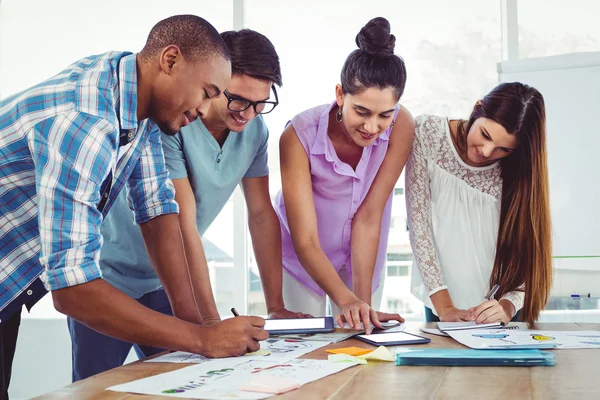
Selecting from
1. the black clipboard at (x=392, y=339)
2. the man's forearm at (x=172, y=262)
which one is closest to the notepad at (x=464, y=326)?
the black clipboard at (x=392, y=339)

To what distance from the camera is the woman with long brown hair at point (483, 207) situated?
1.93 meters

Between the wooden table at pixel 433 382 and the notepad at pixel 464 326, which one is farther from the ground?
the notepad at pixel 464 326

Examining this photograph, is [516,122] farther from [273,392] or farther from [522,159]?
[273,392]

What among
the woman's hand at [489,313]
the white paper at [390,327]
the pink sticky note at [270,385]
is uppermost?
the woman's hand at [489,313]

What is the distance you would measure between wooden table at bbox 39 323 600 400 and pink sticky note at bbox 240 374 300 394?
0.01 meters

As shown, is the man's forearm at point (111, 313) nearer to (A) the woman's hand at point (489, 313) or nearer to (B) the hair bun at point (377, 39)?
(A) the woman's hand at point (489, 313)

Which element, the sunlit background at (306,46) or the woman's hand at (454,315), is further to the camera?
the sunlit background at (306,46)

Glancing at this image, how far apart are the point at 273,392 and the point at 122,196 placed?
977mm

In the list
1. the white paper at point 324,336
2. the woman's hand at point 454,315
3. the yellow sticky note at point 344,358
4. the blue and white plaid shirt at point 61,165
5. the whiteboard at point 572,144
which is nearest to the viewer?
the blue and white plaid shirt at point 61,165

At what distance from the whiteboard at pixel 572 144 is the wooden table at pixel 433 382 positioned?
76.7 inches

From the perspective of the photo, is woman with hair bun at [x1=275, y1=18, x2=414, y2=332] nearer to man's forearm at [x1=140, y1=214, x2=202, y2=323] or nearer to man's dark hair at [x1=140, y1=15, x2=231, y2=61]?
man's forearm at [x1=140, y1=214, x2=202, y2=323]

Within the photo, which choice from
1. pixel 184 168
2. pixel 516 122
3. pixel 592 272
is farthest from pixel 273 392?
pixel 592 272

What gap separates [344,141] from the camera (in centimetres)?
207

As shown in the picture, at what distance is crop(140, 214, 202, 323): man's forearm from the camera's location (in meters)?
1.54
